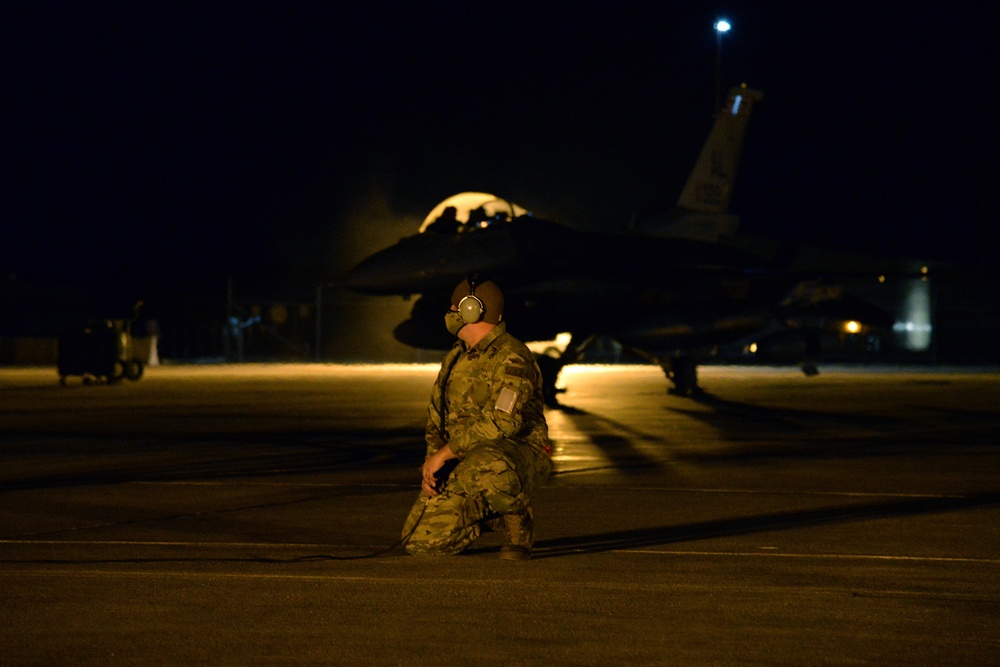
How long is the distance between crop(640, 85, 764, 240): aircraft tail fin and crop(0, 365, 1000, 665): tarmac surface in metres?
13.8

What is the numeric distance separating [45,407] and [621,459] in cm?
1181

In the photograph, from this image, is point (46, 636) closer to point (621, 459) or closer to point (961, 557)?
point (961, 557)

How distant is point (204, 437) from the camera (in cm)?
1603

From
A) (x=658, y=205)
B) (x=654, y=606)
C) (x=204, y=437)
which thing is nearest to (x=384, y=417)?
(x=204, y=437)

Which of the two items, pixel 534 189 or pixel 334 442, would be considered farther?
pixel 534 189

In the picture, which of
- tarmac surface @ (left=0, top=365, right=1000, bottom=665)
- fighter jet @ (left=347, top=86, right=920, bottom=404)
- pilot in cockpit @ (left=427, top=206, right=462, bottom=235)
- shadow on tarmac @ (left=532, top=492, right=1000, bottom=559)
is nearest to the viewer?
tarmac surface @ (left=0, top=365, right=1000, bottom=665)

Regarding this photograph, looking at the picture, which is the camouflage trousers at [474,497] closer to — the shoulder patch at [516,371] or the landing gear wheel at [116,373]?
the shoulder patch at [516,371]

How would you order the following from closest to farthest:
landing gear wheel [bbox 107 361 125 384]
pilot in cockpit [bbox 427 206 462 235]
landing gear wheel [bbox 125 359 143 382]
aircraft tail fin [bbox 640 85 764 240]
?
pilot in cockpit [bbox 427 206 462 235]
landing gear wheel [bbox 107 361 125 384]
landing gear wheel [bbox 125 359 143 382]
aircraft tail fin [bbox 640 85 764 240]

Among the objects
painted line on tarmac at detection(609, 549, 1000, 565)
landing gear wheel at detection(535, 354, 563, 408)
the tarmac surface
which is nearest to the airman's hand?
the tarmac surface

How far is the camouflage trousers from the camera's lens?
7.50 meters

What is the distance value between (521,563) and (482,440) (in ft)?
2.43

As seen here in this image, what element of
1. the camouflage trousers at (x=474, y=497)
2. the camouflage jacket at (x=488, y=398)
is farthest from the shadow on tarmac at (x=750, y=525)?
the camouflage jacket at (x=488, y=398)

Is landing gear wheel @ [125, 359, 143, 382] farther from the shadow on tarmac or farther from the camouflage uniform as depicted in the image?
the camouflage uniform

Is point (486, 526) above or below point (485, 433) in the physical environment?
below
